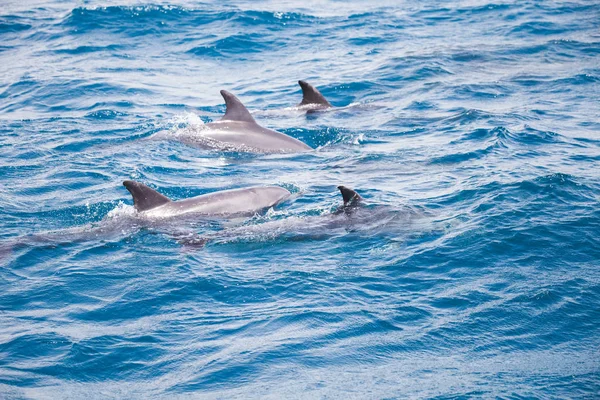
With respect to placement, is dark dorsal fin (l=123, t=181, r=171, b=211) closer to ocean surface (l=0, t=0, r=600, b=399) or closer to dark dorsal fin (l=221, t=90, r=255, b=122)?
ocean surface (l=0, t=0, r=600, b=399)

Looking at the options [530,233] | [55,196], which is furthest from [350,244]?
[55,196]

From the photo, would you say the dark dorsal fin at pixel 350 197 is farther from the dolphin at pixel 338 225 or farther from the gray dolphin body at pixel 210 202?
the gray dolphin body at pixel 210 202

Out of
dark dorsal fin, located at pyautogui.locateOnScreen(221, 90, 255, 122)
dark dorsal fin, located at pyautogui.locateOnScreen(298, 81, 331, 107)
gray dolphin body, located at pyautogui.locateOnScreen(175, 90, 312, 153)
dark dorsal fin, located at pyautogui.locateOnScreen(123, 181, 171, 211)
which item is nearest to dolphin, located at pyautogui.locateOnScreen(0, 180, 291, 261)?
dark dorsal fin, located at pyautogui.locateOnScreen(123, 181, 171, 211)

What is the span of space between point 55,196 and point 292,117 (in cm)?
745

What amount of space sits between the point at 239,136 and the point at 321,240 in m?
6.29

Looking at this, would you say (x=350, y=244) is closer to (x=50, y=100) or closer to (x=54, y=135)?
(x=54, y=135)

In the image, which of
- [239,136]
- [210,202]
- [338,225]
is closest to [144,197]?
[210,202]

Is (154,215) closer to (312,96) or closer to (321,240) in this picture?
(321,240)

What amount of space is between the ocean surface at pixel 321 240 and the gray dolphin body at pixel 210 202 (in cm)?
28

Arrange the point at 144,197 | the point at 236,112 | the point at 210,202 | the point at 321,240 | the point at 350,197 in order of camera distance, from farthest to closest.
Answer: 1. the point at 236,112
2. the point at 210,202
3. the point at 144,197
4. the point at 350,197
5. the point at 321,240

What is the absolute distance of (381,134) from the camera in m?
18.2

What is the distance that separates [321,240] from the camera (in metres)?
11.8

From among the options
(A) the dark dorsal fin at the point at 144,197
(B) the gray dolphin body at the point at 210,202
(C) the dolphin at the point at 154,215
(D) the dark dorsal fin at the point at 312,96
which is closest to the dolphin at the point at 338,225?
(C) the dolphin at the point at 154,215

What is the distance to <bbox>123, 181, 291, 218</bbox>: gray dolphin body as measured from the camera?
12602mm
